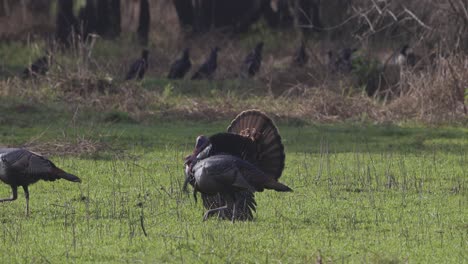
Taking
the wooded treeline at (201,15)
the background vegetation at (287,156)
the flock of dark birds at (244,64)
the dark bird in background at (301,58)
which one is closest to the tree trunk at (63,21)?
the wooded treeline at (201,15)

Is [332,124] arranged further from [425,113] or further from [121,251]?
[121,251]

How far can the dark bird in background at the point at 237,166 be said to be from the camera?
8.95 meters

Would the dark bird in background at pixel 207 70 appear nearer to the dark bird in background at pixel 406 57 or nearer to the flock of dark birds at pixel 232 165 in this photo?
the dark bird in background at pixel 406 57

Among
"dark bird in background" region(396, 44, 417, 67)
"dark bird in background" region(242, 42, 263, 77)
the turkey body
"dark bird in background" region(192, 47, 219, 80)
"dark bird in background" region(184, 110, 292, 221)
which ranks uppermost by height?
"dark bird in background" region(184, 110, 292, 221)

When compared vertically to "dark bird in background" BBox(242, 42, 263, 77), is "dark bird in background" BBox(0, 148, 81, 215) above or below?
above

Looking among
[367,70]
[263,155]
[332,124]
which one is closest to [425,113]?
[332,124]

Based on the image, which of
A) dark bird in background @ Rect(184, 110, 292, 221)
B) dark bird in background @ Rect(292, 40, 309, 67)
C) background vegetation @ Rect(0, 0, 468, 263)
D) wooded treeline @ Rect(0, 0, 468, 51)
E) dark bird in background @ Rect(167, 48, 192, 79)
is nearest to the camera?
background vegetation @ Rect(0, 0, 468, 263)

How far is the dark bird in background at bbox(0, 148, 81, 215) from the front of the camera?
377 inches

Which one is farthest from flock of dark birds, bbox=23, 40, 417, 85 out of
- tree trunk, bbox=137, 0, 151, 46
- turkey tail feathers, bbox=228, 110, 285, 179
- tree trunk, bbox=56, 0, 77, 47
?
turkey tail feathers, bbox=228, 110, 285, 179

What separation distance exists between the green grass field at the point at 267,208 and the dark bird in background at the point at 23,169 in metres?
0.34

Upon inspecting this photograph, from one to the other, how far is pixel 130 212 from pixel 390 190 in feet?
9.59

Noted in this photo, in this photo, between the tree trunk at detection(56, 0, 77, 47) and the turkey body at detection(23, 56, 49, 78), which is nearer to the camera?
the turkey body at detection(23, 56, 49, 78)

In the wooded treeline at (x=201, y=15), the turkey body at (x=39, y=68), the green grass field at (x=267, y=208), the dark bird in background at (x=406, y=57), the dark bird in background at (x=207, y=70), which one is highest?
the green grass field at (x=267, y=208)

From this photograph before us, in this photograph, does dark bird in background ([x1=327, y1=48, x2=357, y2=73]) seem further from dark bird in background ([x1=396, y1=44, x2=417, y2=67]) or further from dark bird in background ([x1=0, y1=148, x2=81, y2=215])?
dark bird in background ([x1=0, y1=148, x2=81, y2=215])
